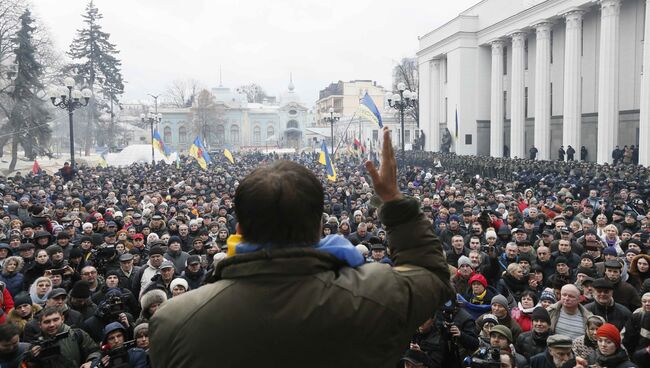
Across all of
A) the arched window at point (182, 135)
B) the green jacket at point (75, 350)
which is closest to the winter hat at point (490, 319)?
the green jacket at point (75, 350)

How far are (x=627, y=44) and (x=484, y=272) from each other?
97.7ft

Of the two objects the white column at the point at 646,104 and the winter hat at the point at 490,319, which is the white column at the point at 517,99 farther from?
the winter hat at the point at 490,319

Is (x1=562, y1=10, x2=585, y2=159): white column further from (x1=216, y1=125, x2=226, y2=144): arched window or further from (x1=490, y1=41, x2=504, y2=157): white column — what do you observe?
(x1=216, y1=125, x2=226, y2=144): arched window

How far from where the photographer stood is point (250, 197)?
174 cm

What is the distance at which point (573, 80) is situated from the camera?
113 ft

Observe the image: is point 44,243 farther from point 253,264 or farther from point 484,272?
point 253,264

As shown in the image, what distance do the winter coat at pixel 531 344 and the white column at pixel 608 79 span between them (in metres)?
28.3

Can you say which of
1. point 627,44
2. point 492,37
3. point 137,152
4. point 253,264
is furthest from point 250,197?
point 137,152

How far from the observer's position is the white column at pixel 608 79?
99.1 feet

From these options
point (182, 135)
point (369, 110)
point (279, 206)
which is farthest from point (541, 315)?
point (182, 135)

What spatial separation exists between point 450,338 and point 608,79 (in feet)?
99.8

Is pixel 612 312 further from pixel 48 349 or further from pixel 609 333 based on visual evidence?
pixel 48 349

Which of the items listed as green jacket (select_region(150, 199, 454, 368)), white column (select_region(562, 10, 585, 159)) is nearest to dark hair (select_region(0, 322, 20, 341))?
green jacket (select_region(150, 199, 454, 368))

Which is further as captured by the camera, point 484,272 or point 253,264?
point 484,272
